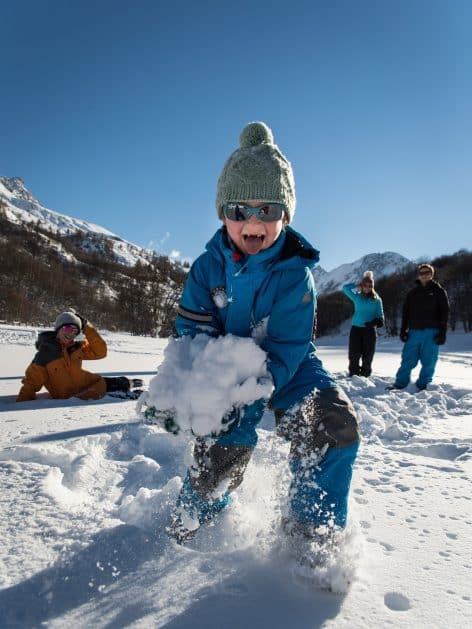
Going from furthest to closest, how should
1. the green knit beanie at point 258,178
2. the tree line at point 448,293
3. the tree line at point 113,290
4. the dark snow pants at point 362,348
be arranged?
the tree line at point 448,293
the tree line at point 113,290
the dark snow pants at point 362,348
the green knit beanie at point 258,178

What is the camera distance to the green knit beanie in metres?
1.49

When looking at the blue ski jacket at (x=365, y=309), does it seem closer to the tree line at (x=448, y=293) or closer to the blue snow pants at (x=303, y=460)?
the blue snow pants at (x=303, y=460)

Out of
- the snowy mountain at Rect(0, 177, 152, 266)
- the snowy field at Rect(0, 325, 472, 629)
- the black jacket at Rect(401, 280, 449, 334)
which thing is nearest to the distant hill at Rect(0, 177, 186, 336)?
the snowy mountain at Rect(0, 177, 152, 266)

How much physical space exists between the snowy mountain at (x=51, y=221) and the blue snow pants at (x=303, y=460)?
67.3m

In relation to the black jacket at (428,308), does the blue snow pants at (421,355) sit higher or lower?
lower

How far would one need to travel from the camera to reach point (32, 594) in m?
0.97

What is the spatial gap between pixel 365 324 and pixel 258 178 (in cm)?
528

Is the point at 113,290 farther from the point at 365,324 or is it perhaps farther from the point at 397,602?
the point at 397,602

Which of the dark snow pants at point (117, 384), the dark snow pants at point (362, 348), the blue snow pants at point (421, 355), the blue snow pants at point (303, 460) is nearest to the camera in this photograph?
the blue snow pants at point (303, 460)

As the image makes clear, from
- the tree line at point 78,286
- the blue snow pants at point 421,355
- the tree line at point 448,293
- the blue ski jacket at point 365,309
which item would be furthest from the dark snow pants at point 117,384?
the tree line at point 448,293

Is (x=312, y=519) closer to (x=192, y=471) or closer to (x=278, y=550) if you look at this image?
(x=278, y=550)

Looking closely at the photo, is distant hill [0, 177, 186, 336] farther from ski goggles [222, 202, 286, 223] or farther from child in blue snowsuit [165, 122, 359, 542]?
ski goggles [222, 202, 286, 223]

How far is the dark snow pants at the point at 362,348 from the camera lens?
6.26 m

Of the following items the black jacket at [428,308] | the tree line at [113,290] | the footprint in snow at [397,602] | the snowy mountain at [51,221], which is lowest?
the footprint in snow at [397,602]
